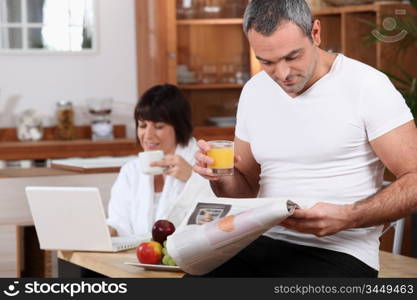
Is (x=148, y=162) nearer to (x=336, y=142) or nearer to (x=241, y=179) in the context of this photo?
(x=241, y=179)

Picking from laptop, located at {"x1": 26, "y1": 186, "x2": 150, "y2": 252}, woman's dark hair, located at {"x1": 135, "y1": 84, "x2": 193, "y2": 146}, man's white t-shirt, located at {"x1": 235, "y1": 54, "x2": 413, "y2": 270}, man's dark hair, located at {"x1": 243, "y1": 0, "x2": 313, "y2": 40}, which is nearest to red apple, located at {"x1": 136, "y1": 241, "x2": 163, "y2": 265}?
laptop, located at {"x1": 26, "y1": 186, "x2": 150, "y2": 252}

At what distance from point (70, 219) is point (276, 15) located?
929mm

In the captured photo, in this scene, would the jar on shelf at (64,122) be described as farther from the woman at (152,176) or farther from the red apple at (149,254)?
the red apple at (149,254)

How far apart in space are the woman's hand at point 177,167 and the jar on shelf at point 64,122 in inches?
104

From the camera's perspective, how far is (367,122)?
2.28 m

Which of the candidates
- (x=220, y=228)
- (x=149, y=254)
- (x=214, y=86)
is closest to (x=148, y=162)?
(x=149, y=254)

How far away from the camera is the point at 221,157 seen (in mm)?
2344

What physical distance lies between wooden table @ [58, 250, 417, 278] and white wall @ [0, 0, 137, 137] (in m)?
3.47

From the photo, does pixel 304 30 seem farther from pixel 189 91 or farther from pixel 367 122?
pixel 189 91

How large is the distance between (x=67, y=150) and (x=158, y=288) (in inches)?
144

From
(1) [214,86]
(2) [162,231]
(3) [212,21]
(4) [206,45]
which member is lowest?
(2) [162,231]

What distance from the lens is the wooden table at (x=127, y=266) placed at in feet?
8.07

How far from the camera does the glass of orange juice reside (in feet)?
7.67

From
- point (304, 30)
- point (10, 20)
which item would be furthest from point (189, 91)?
point (304, 30)
